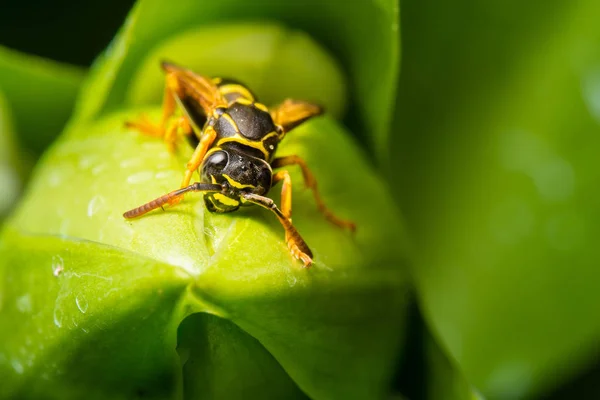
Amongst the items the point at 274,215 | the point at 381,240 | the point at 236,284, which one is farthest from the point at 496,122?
the point at 236,284

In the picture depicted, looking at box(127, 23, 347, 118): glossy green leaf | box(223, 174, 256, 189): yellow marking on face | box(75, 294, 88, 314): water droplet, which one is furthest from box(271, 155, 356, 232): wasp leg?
box(75, 294, 88, 314): water droplet

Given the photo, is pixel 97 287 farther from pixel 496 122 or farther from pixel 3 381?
pixel 496 122

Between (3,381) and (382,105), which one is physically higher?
(382,105)

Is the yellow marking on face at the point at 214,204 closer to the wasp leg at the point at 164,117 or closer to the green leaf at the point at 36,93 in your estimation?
the wasp leg at the point at 164,117

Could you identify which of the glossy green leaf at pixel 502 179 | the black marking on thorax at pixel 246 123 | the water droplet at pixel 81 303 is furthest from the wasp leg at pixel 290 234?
the glossy green leaf at pixel 502 179

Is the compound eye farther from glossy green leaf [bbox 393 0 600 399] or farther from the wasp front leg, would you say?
glossy green leaf [bbox 393 0 600 399]

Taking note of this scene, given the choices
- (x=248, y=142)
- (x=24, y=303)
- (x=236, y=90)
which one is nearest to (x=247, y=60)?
(x=236, y=90)

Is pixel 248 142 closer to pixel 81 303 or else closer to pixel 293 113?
pixel 293 113
